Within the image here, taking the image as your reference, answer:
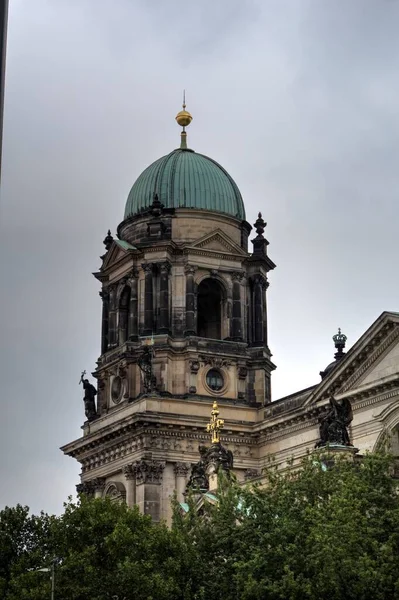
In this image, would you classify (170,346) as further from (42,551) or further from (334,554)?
(334,554)

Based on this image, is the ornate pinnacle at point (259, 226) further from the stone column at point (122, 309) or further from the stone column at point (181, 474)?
the stone column at point (181, 474)

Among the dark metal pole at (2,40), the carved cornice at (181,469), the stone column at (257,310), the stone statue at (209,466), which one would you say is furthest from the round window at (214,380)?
the dark metal pole at (2,40)

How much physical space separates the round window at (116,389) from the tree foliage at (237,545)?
26.5m

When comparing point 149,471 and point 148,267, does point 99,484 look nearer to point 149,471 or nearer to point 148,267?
point 149,471

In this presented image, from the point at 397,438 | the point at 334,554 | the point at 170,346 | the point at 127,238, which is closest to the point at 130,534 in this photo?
the point at 334,554

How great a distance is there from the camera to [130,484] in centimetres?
7256

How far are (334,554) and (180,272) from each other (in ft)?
138

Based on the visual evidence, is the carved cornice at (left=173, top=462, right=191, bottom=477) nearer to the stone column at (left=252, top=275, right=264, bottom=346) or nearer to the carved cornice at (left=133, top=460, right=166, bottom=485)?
the carved cornice at (left=133, top=460, right=166, bottom=485)

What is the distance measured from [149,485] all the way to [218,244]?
18.4m

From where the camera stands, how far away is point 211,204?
3157 inches

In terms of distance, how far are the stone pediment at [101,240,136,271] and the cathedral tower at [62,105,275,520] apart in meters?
0.10

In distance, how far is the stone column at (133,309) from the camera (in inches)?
3054

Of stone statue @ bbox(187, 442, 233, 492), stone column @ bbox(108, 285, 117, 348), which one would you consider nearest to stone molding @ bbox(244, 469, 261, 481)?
stone column @ bbox(108, 285, 117, 348)

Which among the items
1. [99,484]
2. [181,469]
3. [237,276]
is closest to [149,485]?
[181,469]
